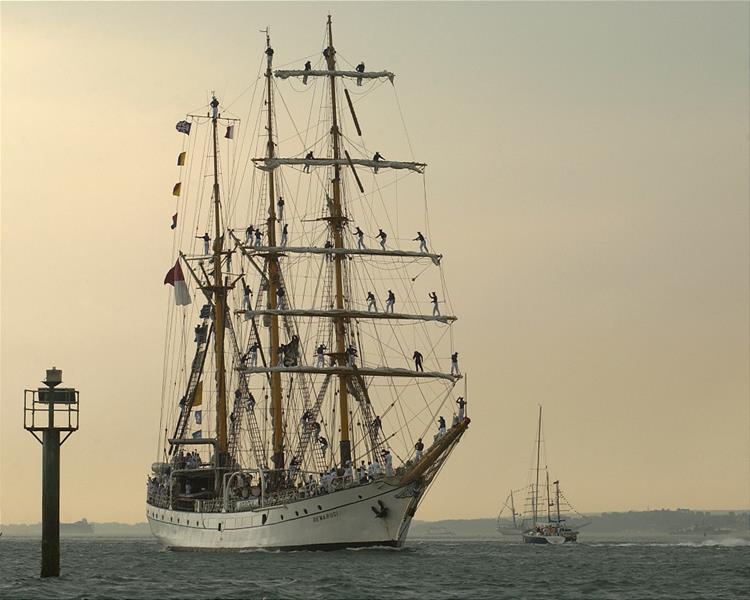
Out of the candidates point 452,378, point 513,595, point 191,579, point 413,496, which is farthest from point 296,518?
point 513,595

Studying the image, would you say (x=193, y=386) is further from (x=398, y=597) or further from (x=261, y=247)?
(x=398, y=597)

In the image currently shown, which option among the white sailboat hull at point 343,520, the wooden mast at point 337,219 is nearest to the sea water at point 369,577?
the white sailboat hull at point 343,520

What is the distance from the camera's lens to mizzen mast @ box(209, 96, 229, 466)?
4619 inches

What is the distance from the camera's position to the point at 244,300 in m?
112

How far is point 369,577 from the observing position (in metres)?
74.8

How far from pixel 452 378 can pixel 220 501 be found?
1866 cm

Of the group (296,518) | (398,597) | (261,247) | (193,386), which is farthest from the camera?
(193,386)

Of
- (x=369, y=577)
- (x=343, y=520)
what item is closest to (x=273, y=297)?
(x=343, y=520)

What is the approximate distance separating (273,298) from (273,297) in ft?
0.31

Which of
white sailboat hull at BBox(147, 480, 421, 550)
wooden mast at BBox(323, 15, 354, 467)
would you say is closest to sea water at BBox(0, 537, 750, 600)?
white sailboat hull at BBox(147, 480, 421, 550)

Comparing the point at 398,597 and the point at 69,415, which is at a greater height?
the point at 69,415

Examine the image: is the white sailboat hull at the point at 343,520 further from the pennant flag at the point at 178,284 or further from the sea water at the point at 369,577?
the pennant flag at the point at 178,284

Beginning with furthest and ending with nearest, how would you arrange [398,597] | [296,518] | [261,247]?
[261,247] < [296,518] < [398,597]

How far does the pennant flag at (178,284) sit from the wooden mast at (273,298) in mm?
6673
